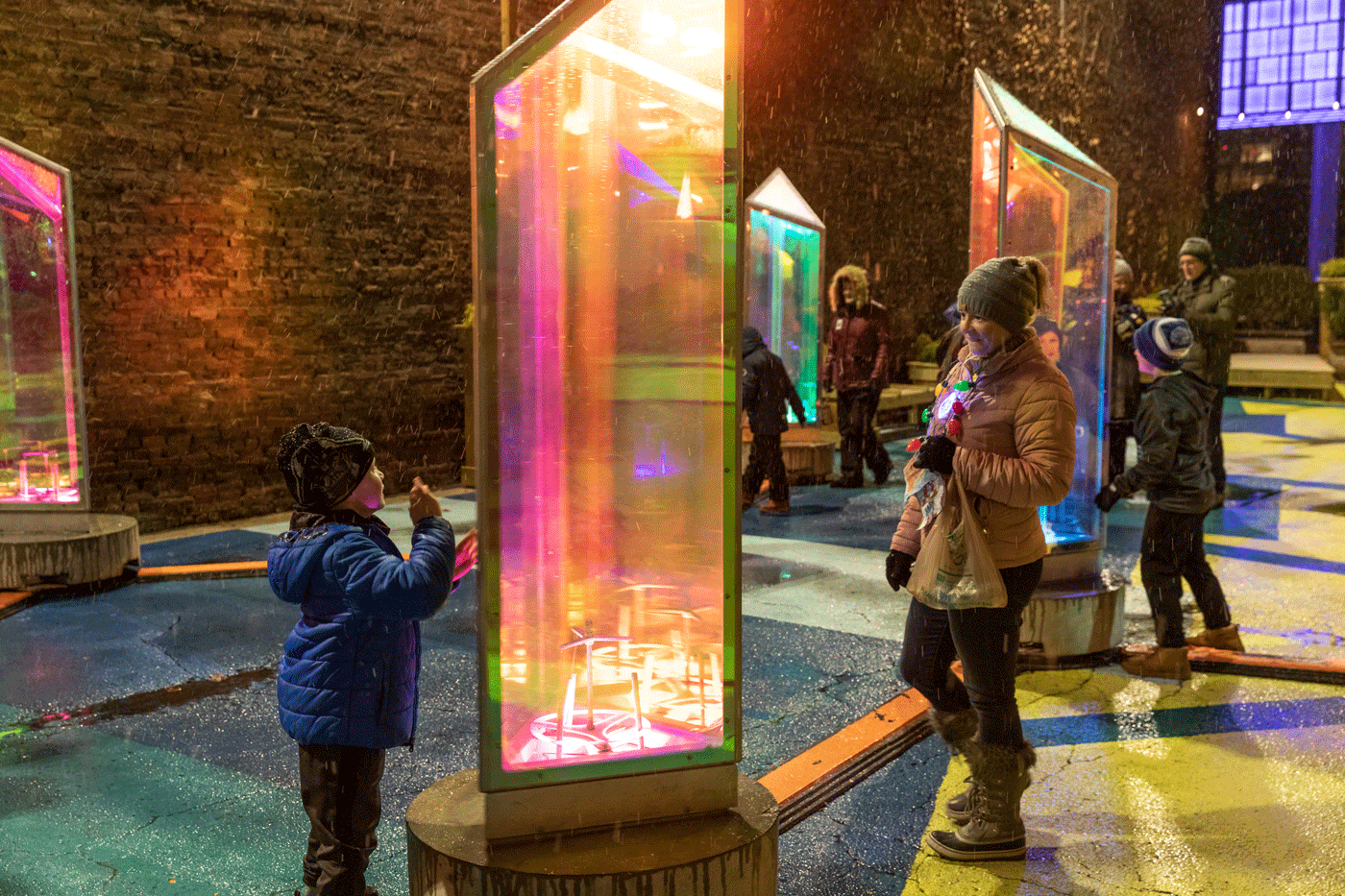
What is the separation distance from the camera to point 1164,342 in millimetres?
4715

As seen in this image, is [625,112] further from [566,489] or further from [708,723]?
[708,723]

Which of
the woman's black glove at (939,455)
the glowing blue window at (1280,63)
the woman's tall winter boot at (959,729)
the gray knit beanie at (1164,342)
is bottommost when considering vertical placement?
the woman's tall winter boot at (959,729)

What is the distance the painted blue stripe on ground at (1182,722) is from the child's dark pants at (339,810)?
2647mm

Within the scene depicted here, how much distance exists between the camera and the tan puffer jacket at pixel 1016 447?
3.13 metres

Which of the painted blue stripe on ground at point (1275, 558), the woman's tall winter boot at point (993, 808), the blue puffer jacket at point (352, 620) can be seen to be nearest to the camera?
the blue puffer jacket at point (352, 620)

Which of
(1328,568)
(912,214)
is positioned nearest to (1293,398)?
(912,214)

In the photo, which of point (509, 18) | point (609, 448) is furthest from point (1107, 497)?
point (509, 18)

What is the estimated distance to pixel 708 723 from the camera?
267 centimetres

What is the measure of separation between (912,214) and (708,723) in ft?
49.1

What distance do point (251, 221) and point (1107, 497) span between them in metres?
7.21

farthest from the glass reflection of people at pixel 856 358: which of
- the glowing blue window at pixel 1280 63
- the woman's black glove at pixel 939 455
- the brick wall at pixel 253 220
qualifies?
the glowing blue window at pixel 1280 63

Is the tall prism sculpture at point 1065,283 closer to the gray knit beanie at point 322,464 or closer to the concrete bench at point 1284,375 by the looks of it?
the gray knit beanie at point 322,464

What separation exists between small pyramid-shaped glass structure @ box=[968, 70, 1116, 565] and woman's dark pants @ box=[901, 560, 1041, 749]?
6.93 feet

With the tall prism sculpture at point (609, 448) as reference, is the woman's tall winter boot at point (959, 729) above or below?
A: below
